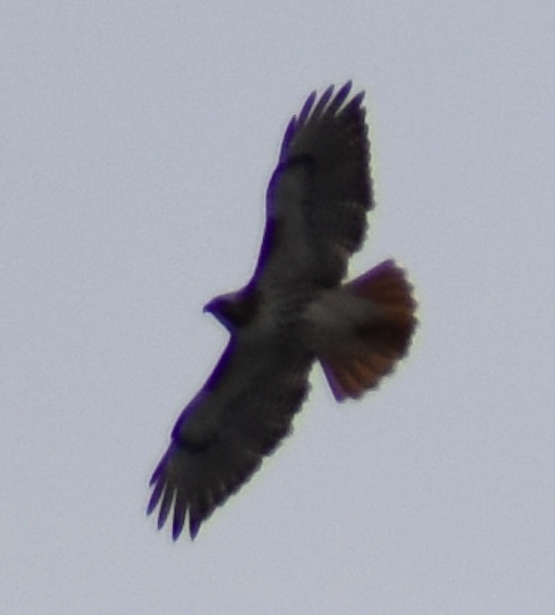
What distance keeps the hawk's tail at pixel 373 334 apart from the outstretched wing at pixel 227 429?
33cm

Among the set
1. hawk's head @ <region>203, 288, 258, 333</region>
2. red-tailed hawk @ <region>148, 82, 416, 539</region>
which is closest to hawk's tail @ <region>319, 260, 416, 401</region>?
red-tailed hawk @ <region>148, 82, 416, 539</region>

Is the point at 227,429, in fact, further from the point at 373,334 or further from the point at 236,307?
the point at 373,334

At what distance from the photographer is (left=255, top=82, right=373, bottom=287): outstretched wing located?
14141 millimetres

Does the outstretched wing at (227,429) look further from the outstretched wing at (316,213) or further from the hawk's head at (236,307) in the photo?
the outstretched wing at (316,213)

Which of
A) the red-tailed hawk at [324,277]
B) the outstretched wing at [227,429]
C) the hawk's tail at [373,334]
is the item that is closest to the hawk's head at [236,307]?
the red-tailed hawk at [324,277]

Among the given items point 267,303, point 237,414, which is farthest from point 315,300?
point 237,414

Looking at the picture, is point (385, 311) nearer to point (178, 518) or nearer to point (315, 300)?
point (315, 300)

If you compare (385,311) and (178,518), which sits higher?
(385,311)

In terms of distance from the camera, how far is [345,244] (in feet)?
46.4

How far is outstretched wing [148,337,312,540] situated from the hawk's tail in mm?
329

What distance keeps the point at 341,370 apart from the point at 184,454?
56.6 inches

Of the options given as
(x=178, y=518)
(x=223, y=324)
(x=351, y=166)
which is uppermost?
(x=351, y=166)

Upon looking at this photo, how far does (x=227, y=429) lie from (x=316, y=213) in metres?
1.69

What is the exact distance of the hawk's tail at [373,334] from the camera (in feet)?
45.7
